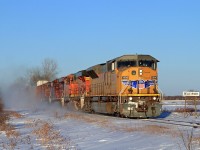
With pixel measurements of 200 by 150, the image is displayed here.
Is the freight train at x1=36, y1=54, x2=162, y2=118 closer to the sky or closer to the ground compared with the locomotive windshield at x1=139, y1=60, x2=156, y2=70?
closer to the ground

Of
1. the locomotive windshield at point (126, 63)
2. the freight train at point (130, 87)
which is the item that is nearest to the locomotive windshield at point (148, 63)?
the freight train at point (130, 87)

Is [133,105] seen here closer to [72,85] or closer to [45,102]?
[72,85]

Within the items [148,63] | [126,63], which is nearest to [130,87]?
[126,63]

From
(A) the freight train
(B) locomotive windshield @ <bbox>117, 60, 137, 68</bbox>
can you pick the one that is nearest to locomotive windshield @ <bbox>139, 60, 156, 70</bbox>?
(A) the freight train

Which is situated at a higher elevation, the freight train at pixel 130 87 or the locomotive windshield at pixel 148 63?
the locomotive windshield at pixel 148 63

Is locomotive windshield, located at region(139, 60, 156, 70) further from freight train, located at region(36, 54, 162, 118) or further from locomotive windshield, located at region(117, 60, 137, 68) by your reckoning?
locomotive windshield, located at region(117, 60, 137, 68)

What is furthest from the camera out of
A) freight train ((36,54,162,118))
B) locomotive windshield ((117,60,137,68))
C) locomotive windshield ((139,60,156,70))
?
locomotive windshield ((139,60,156,70))

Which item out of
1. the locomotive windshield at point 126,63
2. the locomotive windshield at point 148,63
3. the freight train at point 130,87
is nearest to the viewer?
the freight train at point 130,87

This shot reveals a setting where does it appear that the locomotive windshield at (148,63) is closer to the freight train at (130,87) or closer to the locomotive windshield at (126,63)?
the freight train at (130,87)

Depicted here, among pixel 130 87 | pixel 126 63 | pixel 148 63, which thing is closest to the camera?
pixel 130 87

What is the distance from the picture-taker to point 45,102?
50.8m

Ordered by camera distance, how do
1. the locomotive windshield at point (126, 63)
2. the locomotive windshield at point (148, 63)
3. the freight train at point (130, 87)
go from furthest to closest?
the locomotive windshield at point (148, 63) < the locomotive windshield at point (126, 63) < the freight train at point (130, 87)

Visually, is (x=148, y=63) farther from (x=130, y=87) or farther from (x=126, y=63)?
(x=130, y=87)

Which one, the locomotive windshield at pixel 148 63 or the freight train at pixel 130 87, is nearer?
the freight train at pixel 130 87
